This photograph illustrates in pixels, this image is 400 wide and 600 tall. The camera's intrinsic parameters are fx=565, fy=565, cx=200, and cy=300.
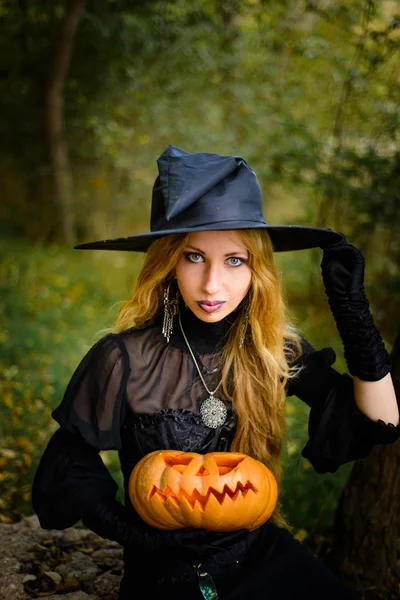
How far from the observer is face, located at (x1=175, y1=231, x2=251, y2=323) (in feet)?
7.00

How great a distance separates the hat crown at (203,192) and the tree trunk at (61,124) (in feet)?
20.0

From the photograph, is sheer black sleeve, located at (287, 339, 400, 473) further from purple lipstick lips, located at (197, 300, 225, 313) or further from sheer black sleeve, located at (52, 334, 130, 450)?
sheer black sleeve, located at (52, 334, 130, 450)

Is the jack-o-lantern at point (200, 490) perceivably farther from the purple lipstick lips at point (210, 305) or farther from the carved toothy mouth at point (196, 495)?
the purple lipstick lips at point (210, 305)

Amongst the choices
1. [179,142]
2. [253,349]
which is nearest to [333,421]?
[253,349]

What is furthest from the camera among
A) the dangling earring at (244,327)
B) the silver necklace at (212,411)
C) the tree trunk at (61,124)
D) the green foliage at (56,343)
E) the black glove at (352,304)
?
the tree trunk at (61,124)

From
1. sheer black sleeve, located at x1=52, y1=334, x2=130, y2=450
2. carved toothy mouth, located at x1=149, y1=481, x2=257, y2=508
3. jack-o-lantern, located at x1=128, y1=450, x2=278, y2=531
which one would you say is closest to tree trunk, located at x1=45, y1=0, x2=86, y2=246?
sheer black sleeve, located at x1=52, y1=334, x2=130, y2=450

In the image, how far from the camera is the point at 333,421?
2334 millimetres

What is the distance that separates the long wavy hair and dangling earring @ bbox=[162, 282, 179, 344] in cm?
5

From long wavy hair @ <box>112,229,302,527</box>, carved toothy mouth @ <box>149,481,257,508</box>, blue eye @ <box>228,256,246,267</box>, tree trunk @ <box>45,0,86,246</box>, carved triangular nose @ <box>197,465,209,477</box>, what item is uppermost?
tree trunk @ <box>45,0,86,246</box>

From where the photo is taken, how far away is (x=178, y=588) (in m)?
2.07

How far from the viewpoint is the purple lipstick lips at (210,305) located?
218cm

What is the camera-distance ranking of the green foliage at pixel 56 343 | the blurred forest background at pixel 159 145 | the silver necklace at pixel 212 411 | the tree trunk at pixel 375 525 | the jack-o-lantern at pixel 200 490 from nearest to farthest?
the jack-o-lantern at pixel 200 490 → the silver necklace at pixel 212 411 → the tree trunk at pixel 375 525 → the green foliage at pixel 56 343 → the blurred forest background at pixel 159 145

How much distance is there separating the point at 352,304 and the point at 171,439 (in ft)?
2.89

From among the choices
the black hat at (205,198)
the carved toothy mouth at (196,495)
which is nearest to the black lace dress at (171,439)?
the carved toothy mouth at (196,495)
